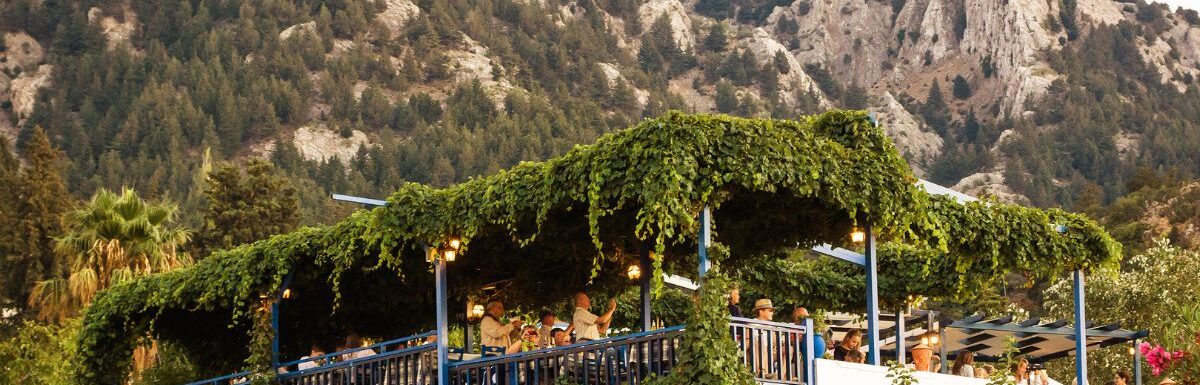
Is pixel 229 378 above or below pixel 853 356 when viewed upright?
below

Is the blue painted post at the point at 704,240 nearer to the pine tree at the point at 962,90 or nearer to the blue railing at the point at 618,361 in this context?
the blue railing at the point at 618,361

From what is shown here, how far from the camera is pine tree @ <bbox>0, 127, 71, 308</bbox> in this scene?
49750 mm

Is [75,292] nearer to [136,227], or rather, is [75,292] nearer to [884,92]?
[136,227]

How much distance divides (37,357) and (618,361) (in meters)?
20.4

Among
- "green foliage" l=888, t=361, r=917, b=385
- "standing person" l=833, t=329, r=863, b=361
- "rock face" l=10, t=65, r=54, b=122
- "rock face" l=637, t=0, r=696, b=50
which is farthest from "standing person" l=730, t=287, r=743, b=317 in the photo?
"rock face" l=637, t=0, r=696, b=50

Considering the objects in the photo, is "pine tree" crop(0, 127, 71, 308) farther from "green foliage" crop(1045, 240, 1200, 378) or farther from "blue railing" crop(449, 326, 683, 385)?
"blue railing" crop(449, 326, 683, 385)

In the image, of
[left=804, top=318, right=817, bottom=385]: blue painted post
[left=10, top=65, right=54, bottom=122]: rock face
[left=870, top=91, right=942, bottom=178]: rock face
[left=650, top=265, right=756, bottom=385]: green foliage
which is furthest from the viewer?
[left=870, top=91, right=942, bottom=178]: rock face

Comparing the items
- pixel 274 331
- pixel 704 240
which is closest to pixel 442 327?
pixel 274 331

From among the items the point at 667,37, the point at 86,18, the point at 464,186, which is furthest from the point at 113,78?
the point at 464,186

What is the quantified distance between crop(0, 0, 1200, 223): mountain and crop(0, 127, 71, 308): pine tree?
67.8 feet

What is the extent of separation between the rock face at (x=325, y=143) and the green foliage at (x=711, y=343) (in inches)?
3362

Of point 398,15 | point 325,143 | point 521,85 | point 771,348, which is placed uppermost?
point 398,15

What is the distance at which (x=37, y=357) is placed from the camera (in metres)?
31.2

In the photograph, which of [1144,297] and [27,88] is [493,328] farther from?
[27,88]
